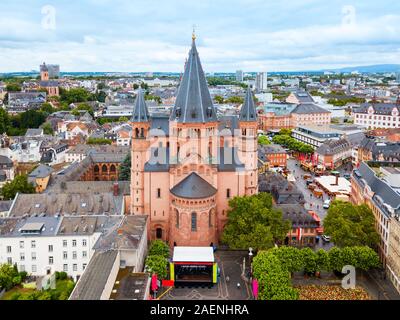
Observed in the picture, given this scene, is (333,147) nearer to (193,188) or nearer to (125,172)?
(125,172)

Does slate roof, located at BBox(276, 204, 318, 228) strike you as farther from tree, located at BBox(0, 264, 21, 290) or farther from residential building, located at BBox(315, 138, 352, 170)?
residential building, located at BBox(315, 138, 352, 170)

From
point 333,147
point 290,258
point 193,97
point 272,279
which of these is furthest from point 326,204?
point 272,279

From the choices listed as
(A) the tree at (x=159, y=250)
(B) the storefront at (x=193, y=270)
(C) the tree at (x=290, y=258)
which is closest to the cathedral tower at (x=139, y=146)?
(A) the tree at (x=159, y=250)

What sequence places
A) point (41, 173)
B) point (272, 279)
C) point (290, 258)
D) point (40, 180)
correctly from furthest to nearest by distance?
point (41, 173), point (40, 180), point (290, 258), point (272, 279)

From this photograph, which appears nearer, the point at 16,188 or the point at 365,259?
the point at 365,259

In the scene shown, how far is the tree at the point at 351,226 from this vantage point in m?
64.8

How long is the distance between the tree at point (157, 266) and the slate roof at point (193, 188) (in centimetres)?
1287

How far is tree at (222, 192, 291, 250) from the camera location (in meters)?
62.7

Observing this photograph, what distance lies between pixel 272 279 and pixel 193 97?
3379 centimetres

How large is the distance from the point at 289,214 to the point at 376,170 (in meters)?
21.9

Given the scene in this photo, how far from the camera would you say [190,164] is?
233 feet

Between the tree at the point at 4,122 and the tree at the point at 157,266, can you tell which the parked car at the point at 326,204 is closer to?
the tree at the point at 157,266

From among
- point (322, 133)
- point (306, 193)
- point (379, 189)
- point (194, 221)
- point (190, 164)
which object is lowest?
point (306, 193)
